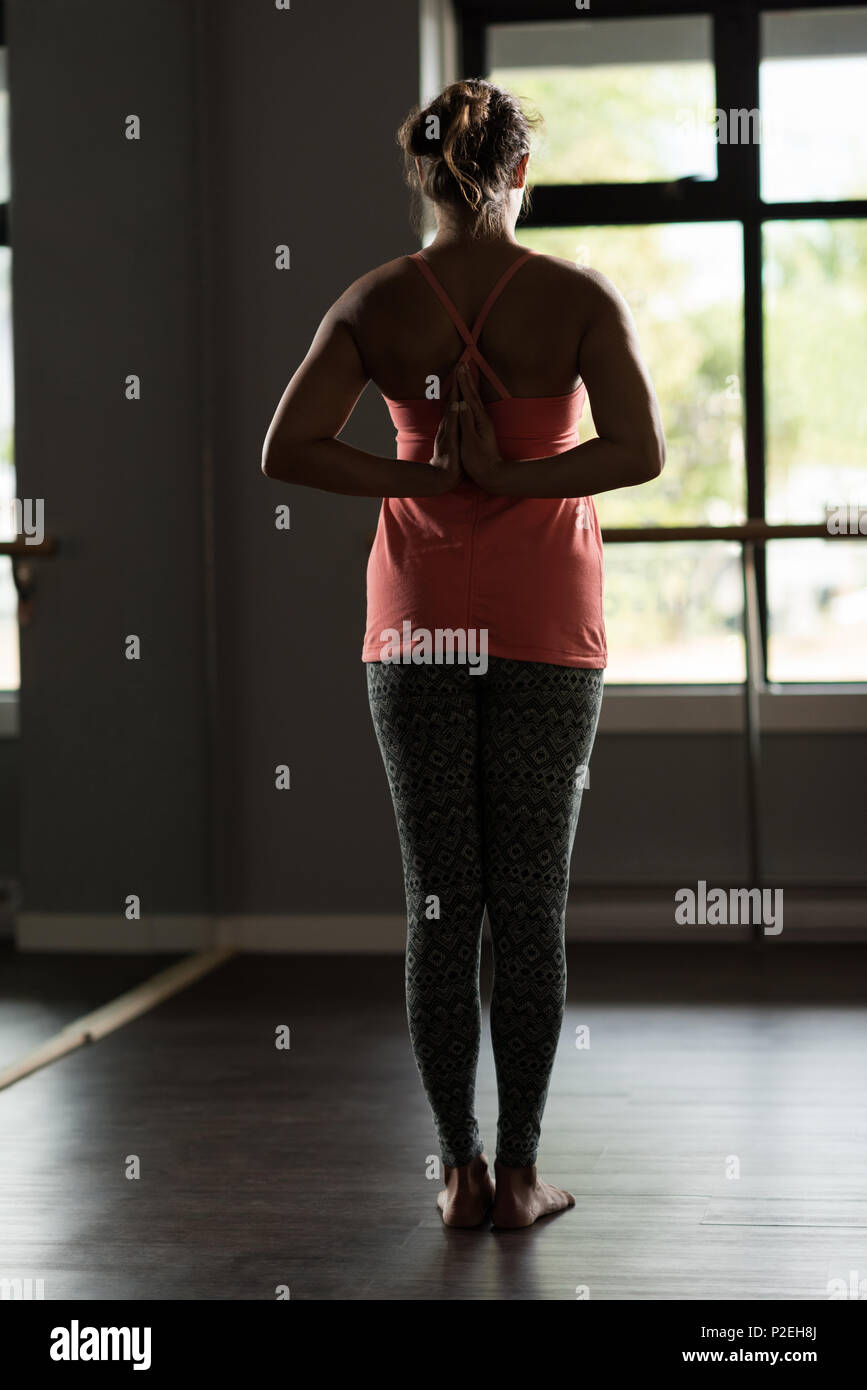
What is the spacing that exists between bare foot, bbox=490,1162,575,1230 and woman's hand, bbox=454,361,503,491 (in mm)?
827

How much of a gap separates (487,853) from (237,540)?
6.53 ft

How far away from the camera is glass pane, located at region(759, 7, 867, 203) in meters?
4.04

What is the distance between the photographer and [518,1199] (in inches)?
76.9

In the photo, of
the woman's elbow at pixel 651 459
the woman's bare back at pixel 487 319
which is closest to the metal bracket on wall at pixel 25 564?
the woman's bare back at pixel 487 319

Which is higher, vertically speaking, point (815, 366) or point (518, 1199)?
point (815, 366)

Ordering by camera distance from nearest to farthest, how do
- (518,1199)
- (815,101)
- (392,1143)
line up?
(518,1199) < (392,1143) < (815,101)

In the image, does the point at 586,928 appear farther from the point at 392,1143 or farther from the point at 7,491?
the point at 7,491

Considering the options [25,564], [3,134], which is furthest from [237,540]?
[3,134]

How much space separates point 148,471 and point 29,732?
716 mm

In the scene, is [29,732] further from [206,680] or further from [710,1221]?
[710,1221]

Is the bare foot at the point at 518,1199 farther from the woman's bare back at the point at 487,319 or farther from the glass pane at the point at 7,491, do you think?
the glass pane at the point at 7,491

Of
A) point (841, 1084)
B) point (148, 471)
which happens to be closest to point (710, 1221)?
point (841, 1084)

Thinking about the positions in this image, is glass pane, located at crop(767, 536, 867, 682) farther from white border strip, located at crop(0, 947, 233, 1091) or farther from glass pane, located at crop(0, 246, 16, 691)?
glass pane, located at crop(0, 246, 16, 691)

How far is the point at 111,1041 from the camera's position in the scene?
2961 mm
